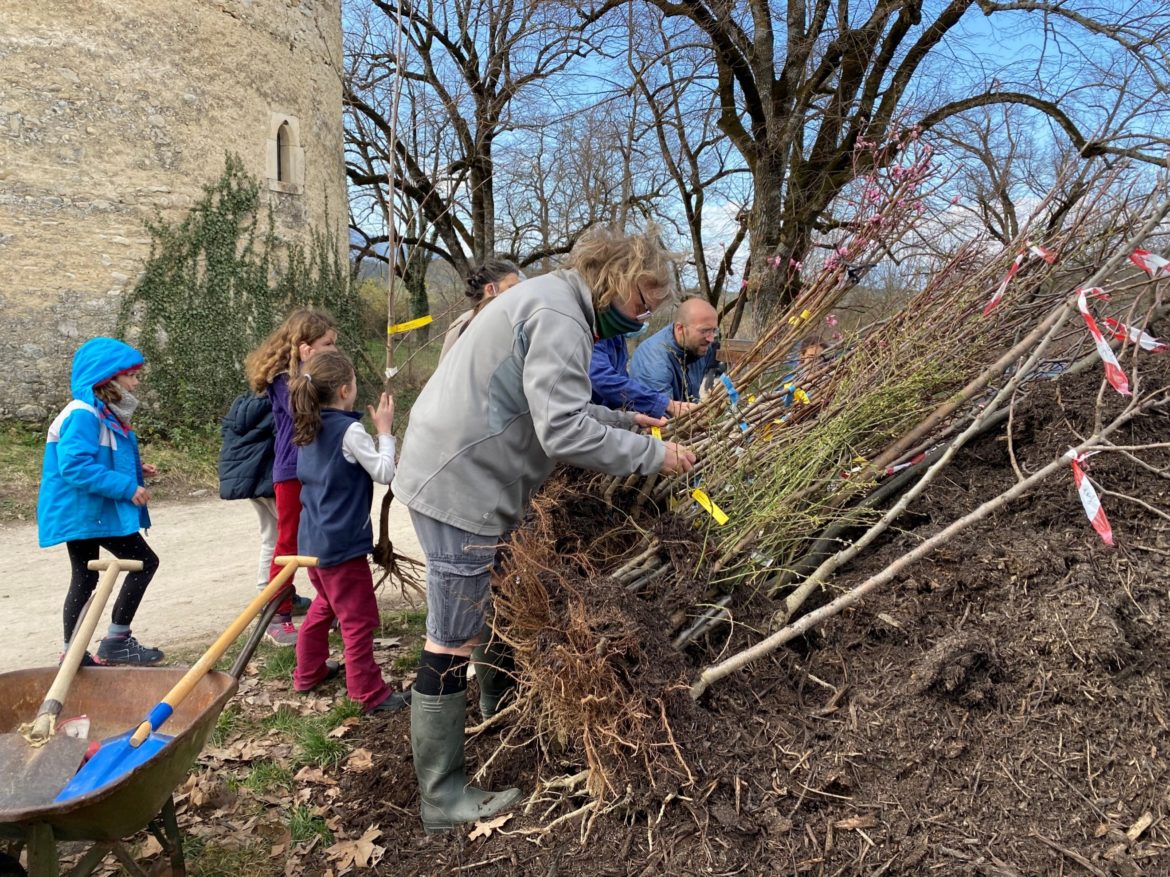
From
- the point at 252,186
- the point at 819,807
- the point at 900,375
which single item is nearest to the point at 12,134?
the point at 252,186

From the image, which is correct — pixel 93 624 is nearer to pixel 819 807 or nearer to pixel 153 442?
pixel 819 807

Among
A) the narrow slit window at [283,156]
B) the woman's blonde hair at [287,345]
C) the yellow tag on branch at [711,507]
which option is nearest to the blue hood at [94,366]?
the woman's blonde hair at [287,345]

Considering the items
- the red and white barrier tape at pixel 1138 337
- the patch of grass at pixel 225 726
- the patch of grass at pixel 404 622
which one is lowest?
the patch of grass at pixel 404 622

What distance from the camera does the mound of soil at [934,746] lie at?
2.01 metres

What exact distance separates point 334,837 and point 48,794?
2.96ft

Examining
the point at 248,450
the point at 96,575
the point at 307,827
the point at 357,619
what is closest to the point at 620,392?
the point at 357,619

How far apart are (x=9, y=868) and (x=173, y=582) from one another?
4.03 metres

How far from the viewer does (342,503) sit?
3.37m

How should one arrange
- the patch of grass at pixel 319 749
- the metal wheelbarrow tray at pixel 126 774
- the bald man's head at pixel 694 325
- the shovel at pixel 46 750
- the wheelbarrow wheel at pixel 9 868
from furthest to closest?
the bald man's head at pixel 694 325, the patch of grass at pixel 319 749, the shovel at pixel 46 750, the wheelbarrow wheel at pixel 9 868, the metal wheelbarrow tray at pixel 126 774

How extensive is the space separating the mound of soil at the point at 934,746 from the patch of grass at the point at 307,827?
0.08 metres

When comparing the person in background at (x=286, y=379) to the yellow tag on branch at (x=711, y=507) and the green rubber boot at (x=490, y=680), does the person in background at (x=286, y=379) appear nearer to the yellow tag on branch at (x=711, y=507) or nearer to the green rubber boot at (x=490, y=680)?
the green rubber boot at (x=490, y=680)

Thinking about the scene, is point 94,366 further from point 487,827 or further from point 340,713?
point 487,827

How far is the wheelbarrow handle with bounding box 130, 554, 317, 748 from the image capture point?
1.89m

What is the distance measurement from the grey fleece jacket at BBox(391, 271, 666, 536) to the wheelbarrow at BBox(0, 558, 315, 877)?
68 cm
